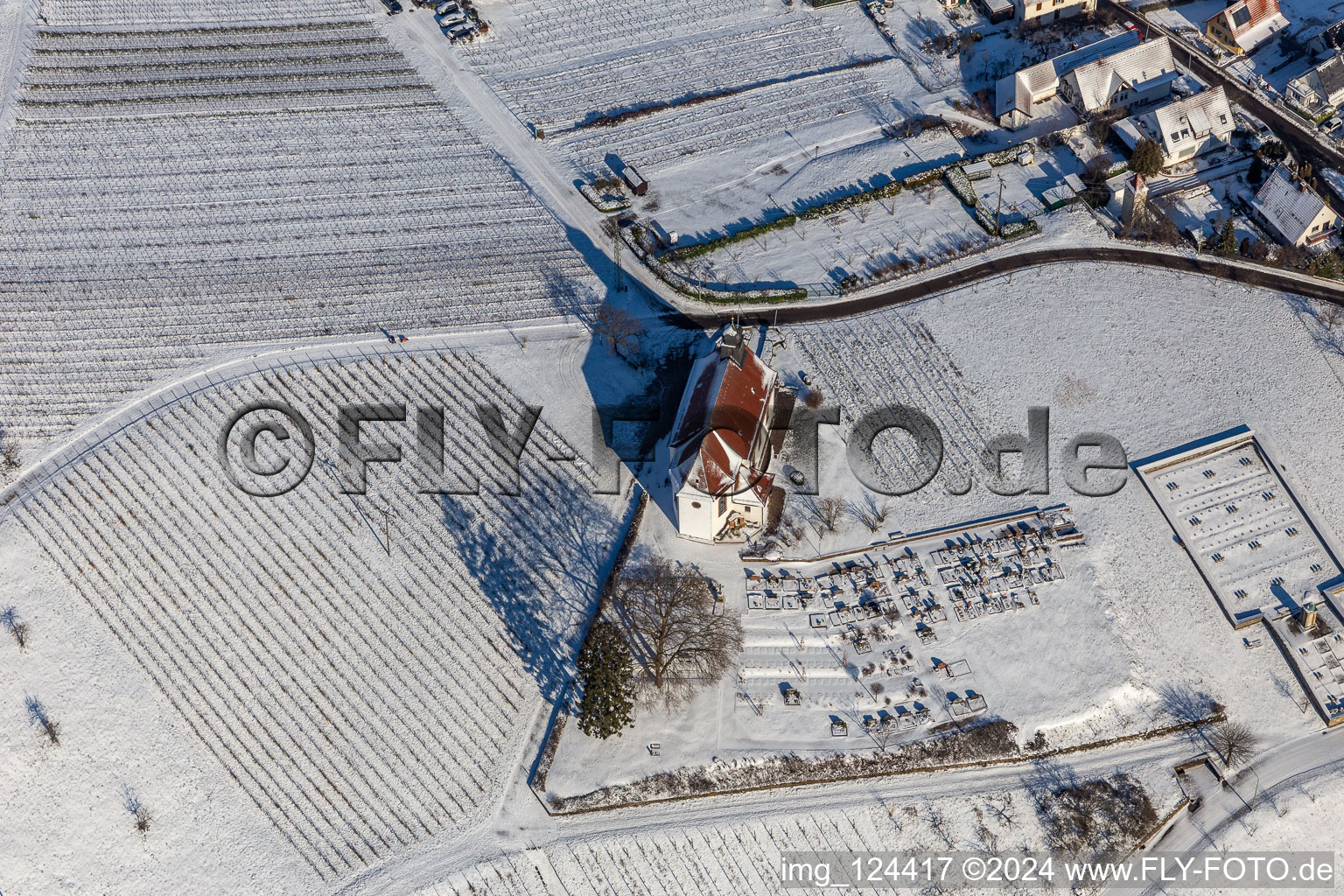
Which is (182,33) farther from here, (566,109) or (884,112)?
(884,112)

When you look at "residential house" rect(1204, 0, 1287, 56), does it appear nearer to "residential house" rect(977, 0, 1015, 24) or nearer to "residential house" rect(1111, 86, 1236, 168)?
"residential house" rect(1111, 86, 1236, 168)

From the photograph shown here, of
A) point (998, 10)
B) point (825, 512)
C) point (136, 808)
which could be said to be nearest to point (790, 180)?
point (998, 10)

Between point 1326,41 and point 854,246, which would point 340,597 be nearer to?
point 854,246

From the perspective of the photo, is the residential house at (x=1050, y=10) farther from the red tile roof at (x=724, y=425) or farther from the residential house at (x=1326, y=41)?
the red tile roof at (x=724, y=425)

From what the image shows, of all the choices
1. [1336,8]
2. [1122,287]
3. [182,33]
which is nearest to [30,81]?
[182,33]

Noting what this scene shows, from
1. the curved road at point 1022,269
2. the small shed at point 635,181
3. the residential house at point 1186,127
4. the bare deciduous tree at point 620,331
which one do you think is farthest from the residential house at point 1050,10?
the bare deciduous tree at point 620,331

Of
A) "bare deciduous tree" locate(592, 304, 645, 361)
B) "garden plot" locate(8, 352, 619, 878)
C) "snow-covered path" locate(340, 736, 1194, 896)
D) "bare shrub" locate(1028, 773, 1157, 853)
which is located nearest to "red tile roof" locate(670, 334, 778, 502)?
"garden plot" locate(8, 352, 619, 878)
